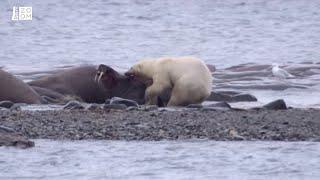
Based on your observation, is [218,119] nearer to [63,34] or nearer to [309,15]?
[63,34]

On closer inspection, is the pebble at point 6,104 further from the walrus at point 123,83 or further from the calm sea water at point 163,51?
the calm sea water at point 163,51

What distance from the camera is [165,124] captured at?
1056 centimetres

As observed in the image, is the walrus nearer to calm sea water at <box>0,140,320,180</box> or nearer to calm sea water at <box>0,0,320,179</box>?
calm sea water at <box>0,0,320,179</box>

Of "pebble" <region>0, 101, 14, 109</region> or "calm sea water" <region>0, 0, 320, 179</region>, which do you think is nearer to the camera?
"calm sea water" <region>0, 0, 320, 179</region>

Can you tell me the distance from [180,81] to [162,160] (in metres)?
4.25

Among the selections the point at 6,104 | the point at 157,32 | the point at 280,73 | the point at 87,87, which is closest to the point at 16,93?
the point at 6,104

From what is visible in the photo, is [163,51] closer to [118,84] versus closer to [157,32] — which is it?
[157,32]

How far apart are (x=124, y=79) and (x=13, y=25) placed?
15.8m

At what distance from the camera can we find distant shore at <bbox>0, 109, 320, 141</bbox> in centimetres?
996

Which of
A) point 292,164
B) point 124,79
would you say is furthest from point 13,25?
point 292,164

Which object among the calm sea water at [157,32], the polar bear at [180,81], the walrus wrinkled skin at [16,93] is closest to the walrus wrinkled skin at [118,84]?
the polar bear at [180,81]

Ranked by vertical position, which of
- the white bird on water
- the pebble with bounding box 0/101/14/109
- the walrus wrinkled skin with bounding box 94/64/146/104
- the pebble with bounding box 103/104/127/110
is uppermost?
the walrus wrinkled skin with bounding box 94/64/146/104

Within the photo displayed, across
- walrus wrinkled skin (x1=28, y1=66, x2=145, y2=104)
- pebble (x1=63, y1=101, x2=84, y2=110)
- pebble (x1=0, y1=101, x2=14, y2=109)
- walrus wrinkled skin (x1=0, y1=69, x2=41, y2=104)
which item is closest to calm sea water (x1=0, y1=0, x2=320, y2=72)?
walrus wrinkled skin (x1=28, y1=66, x2=145, y2=104)

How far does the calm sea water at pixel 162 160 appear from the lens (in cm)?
834
